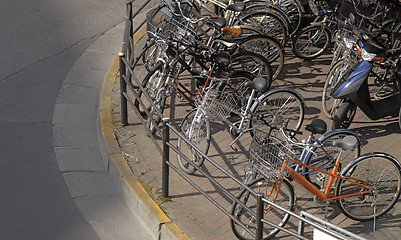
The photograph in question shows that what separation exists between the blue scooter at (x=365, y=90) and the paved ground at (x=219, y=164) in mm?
308

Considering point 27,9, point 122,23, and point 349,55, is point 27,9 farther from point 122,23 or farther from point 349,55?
point 349,55

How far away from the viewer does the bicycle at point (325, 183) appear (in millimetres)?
6102

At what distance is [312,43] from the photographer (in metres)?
9.99

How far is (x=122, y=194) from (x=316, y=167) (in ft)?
7.50

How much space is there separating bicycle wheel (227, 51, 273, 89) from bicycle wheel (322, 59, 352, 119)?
81 cm

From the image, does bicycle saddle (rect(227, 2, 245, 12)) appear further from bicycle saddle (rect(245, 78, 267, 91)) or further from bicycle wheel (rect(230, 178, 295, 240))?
bicycle wheel (rect(230, 178, 295, 240))

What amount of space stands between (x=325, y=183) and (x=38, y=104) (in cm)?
442

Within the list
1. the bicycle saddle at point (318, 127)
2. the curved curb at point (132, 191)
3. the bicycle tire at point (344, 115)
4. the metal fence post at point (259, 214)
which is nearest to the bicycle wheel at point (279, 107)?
the bicycle tire at point (344, 115)

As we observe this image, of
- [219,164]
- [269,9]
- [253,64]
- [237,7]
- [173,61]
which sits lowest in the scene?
[219,164]

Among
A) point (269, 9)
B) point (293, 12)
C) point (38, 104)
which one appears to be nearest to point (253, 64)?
point (269, 9)

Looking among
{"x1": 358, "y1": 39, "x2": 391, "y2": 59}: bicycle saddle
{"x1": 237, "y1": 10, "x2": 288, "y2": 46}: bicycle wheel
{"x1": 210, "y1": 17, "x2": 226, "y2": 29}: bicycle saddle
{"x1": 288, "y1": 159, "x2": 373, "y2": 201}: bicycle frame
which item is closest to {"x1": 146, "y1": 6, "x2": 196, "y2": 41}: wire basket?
{"x1": 210, "y1": 17, "x2": 226, "y2": 29}: bicycle saddle

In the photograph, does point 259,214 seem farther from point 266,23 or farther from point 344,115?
point 266,23

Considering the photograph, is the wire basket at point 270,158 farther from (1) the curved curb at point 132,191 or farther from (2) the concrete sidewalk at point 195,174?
(1) the curved curb at point 132,191

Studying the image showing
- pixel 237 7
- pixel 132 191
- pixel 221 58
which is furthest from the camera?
pixel 237 7
